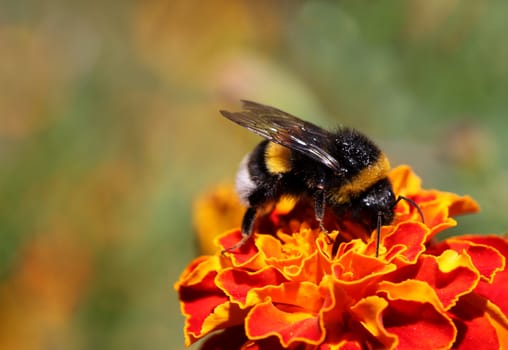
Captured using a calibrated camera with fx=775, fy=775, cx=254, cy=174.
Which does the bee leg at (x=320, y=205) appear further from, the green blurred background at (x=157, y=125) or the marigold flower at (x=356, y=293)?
the green blurred background at (x=157, y=125)

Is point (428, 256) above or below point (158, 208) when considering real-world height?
below

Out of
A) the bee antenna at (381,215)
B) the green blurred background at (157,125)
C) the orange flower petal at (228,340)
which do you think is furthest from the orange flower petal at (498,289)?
the green blurred background at (157,125)

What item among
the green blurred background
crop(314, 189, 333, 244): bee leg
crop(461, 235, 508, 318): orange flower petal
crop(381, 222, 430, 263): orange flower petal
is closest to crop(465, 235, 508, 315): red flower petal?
crop(461, 235, 508, 318): orange flower petal

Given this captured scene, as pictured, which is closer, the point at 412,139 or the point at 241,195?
the point at 241,195

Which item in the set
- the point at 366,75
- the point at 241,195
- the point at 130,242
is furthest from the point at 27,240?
the point at 241,195

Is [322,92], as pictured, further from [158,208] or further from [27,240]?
[27,240]

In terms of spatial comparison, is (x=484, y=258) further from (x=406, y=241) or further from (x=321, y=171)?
(x=321, y=171)

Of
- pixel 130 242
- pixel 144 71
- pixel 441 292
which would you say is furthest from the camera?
pixel 144 71
